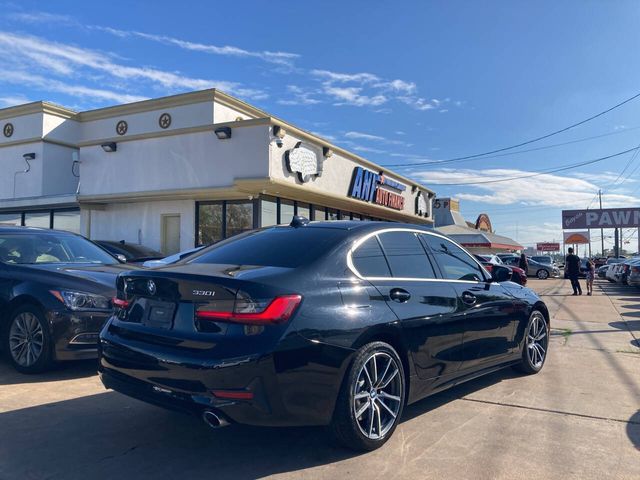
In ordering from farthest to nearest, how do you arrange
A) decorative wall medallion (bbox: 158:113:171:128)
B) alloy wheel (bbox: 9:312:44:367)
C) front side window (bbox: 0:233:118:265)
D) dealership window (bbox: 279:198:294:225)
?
decorative wall medallion (bbox: 158:113:171:128) < dealership window (bbox: 279:198:294:225) < front side window (bbox: 0:233:118:265) < alloy wheel (bbox: 9:312:44:367)

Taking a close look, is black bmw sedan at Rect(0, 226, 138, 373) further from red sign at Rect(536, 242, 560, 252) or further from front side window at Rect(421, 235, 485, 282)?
red sign at Rect(536, 242, 560, 252)

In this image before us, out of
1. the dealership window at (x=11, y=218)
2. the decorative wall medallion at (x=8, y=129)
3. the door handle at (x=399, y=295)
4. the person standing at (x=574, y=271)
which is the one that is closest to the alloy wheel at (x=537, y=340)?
the door handle at (x=399, y=295)

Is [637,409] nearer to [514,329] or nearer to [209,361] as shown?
[514,329]

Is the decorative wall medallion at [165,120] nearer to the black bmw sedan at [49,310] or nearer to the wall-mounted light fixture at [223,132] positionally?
the wall-mounted light fixture at [223,132]

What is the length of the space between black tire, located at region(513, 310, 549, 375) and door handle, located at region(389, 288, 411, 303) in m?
2.34

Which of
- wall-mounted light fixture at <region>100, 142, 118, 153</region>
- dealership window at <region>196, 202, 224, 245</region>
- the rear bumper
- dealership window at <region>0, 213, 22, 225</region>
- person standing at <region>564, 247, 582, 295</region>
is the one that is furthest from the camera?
dealership window at <region>0, 213, 22, 225</region>

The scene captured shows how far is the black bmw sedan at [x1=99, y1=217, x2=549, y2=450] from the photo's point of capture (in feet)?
10.5

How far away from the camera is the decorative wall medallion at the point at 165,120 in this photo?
21.2m

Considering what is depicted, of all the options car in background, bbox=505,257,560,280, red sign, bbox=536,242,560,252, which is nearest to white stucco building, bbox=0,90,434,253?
car in background, bbox=505,257,560,280

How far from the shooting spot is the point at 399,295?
159 inches

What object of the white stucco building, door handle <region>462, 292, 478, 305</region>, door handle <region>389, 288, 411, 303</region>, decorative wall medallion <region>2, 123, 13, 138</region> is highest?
decorative wall medallion <region>2, 123, 13, 138</region>

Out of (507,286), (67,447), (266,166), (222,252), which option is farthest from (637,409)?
(266,166)

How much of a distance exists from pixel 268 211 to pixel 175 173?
3.02 metres

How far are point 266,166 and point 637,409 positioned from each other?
1139 cm
